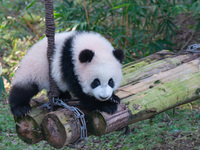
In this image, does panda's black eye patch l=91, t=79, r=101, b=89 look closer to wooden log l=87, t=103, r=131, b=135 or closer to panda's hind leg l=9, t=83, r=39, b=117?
wooden log l=87, t=103, r=131, b=135

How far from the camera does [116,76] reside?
6.97ft

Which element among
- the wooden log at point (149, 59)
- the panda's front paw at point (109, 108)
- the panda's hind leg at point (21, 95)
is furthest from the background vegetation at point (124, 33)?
the panda's front paw at point (109, 108)

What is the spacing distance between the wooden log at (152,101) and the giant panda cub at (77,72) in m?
0.09

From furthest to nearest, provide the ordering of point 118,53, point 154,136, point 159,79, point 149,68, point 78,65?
point 154,136, point 149,68, point 159,79, point 118,53, point 78,65

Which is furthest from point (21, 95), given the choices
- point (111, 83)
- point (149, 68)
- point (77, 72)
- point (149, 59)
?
point (149, 59)

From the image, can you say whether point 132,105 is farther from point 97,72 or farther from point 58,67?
point 58,67

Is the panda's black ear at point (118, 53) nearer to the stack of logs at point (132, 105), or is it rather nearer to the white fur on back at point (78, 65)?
the white fur on back at point (78, 65)

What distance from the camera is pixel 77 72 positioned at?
83.3 inches

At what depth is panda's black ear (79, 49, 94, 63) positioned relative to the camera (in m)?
2.01

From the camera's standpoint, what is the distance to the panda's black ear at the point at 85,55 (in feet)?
6.61

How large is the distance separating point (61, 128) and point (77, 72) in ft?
1.64

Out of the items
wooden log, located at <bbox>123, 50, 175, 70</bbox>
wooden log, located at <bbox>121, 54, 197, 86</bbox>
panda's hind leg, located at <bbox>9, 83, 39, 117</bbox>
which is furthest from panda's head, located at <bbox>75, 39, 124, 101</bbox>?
wooden log, located at <bbox>123, 50, 175, 70</bbox>

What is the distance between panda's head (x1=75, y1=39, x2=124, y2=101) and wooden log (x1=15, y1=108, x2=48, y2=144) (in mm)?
442

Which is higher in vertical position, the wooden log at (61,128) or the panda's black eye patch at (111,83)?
the panda's black eye patch at (111,83)
